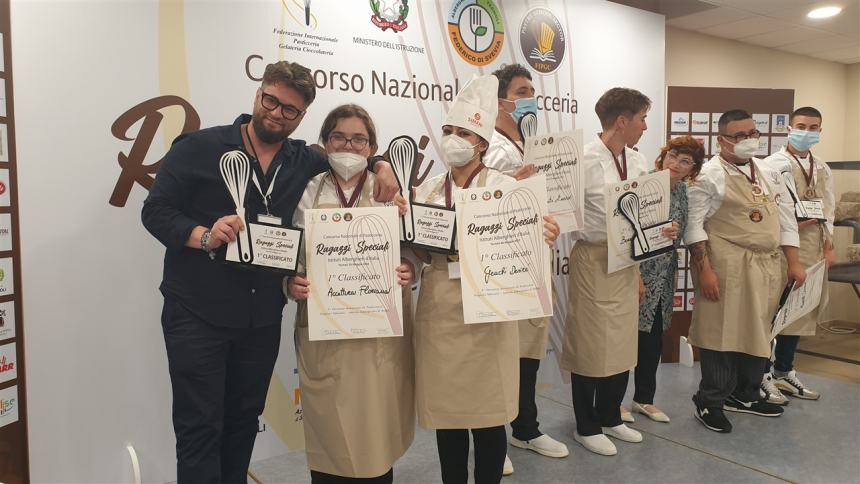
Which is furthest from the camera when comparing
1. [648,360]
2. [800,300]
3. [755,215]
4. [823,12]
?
[823,12]

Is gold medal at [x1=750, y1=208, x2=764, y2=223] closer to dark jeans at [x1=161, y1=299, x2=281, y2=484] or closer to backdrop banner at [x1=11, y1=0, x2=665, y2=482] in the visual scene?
backdrop banner at [x1=11, y1=0, x2=665, y2=482]

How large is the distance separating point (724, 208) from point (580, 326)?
3.38 ft

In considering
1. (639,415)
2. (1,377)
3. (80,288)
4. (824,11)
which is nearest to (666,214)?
(639,415)

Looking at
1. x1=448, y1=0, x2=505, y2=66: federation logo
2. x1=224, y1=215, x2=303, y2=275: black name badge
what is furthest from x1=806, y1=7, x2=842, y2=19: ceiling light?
x1=224, y1=215, x2=303, y2=275: black name badge

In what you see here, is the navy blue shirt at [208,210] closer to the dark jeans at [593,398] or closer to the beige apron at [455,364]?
the beige apron at [455,364]

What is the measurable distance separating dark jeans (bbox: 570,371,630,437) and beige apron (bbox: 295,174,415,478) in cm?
126

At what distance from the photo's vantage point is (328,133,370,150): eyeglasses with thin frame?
1.81 meters

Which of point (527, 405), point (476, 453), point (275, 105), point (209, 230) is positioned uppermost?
point (275, 105)

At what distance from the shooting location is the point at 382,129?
3055mm

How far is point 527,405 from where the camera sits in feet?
9.23

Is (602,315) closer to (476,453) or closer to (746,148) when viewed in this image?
(476,453)

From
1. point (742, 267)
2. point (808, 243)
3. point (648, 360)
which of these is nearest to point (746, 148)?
point (742, 267)

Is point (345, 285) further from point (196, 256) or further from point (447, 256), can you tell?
point (196, 256)

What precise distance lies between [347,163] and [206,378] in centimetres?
80
